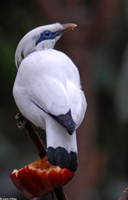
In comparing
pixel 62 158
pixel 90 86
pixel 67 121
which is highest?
pixel 67 121

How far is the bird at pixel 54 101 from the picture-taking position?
6.55ft

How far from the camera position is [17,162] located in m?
4.67

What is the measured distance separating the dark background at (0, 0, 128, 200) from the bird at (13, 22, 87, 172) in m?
1.55

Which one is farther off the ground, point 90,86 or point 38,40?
point 38,40

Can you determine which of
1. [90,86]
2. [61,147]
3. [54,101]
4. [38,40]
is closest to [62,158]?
[61,147]

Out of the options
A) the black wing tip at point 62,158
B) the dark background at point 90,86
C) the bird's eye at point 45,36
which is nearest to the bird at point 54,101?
the black wing tip at point 62,158

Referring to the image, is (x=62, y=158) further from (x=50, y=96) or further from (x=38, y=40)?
(x=38, y=40)

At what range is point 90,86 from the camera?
14.0 feet

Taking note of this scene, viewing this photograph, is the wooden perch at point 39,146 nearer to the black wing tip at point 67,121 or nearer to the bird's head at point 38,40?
the black wing tip at point 67,121

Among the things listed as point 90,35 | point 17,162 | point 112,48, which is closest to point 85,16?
point 90,35

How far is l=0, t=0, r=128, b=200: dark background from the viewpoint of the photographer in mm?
4234

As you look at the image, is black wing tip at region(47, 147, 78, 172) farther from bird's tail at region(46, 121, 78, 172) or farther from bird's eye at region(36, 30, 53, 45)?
bird's eye at region(36, 30, 53, 45)

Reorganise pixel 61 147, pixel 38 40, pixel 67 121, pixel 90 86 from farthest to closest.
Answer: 1. pixel 90 86
2. pixel 38 40
3. pixel 61 147
4. pixel 67 121

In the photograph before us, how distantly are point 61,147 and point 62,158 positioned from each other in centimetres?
8
